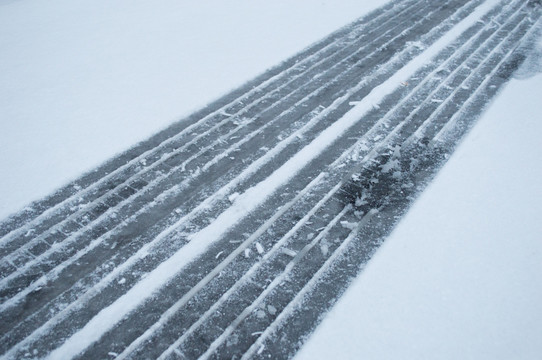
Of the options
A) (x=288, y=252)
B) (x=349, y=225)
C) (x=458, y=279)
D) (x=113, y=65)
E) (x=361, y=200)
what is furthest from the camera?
(x=113, y=65)

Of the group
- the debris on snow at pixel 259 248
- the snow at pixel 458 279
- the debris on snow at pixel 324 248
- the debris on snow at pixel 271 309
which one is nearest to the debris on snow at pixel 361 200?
the snow at pixel 458 279

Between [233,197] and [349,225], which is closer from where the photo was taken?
[349,225]

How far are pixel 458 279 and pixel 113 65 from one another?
9.20 m

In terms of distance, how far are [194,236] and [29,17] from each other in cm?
1165

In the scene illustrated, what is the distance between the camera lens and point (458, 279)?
14.5ft

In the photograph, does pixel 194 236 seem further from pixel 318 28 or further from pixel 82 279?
pixel 318 28

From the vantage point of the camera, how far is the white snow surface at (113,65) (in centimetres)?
660

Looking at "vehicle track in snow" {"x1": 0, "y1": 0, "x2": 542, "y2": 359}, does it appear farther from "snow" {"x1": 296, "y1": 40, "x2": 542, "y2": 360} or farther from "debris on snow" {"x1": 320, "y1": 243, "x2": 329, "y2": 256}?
"snow" {"x1": 296, "y1": 40, "x2": 542, "y2": 360}

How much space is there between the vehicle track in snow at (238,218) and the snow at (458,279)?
0.30m

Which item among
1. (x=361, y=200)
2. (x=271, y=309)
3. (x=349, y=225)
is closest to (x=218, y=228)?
(x=271, y=309)

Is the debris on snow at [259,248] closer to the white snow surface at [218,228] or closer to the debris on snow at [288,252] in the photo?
the white snow surface at [218,228]

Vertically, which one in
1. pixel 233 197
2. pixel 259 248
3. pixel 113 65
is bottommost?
pixel 259 248

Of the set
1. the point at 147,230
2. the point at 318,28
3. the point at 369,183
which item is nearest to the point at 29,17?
the point at 318,28

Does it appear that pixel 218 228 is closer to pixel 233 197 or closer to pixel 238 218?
pixel 238 218
